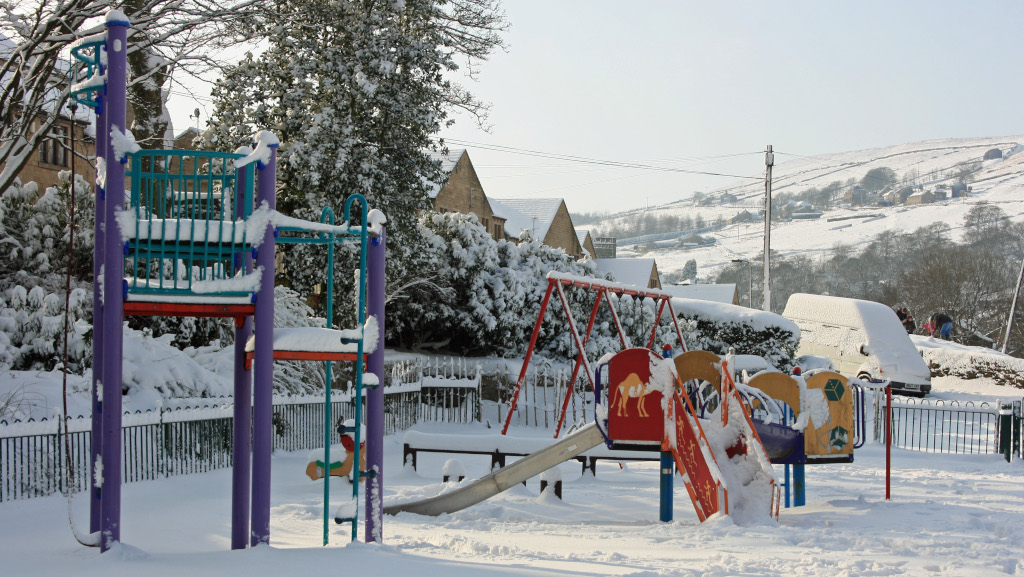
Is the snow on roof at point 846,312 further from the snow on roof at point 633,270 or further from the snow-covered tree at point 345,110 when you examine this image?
the snow on roof at point 633,270

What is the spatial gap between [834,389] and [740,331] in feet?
54.1

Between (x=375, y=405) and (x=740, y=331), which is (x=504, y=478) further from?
(x=740, y=331)

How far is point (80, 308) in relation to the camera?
12.0 meters

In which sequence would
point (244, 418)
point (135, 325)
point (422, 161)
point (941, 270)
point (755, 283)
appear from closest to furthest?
point (244, 418), point (135, 325), point (422, 161), point (941, 270), point (755, 283)

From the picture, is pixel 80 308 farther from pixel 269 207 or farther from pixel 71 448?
pixel 269 207

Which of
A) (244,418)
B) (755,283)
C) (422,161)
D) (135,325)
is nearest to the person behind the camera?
(244,418)

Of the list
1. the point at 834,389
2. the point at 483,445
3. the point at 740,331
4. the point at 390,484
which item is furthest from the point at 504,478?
the point at 740,331

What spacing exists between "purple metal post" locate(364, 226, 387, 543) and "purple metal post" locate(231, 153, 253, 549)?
86 centimetres

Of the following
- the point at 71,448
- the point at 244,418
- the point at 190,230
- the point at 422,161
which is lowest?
the point at 71,448

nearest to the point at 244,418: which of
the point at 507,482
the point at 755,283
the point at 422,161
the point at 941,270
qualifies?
the point at 507,482

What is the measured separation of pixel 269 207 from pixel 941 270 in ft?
177

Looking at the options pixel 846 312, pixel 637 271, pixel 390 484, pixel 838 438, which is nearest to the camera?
pixel 838 438

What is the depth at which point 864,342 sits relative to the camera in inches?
1094

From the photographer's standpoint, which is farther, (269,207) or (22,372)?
(22,372)
